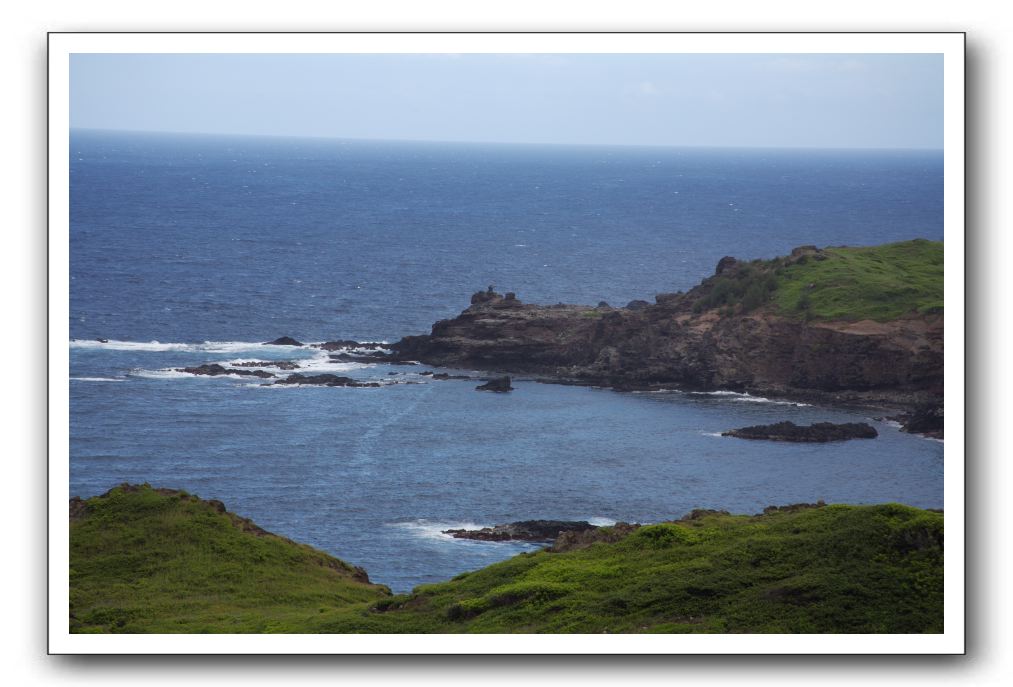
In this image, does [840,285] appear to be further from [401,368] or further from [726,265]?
[401,368]

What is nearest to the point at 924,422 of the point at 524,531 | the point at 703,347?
the point at 703,347

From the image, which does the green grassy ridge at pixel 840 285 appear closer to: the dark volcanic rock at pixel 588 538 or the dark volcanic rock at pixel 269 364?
the dark volcanic rock at pixel 269 364

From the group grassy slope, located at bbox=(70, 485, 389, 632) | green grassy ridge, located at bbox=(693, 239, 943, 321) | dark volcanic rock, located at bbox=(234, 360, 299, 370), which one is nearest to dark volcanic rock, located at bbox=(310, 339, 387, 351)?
dark volcanic rock, located at bbox=(234, 360, 299, 370)

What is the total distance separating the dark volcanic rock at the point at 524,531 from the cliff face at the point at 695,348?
22.3 meters

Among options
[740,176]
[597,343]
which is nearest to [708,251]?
[597,343]

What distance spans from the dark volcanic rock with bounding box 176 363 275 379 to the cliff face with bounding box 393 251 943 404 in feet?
29.8

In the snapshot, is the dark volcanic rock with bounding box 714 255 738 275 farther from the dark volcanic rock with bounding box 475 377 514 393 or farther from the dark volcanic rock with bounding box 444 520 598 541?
the dark volcanic rock with bounding box 444 520 598 541

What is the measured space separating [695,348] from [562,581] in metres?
42.8

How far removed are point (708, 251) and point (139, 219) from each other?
152ft

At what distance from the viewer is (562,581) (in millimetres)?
24344

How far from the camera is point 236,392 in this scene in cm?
6034
